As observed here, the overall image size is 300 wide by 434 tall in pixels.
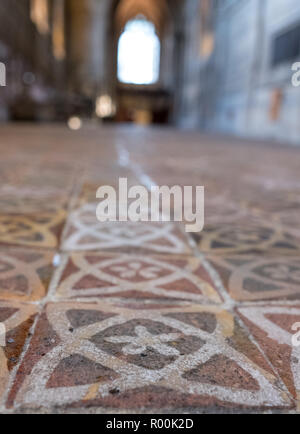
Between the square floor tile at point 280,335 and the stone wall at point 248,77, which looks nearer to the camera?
the square floor tile at point 280,335

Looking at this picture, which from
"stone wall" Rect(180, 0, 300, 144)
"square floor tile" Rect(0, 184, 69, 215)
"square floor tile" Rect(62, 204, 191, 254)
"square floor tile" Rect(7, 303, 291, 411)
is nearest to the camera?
"square floor tile" Rect(7, 303, 291, 411)

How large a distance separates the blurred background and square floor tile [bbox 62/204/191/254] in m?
10.9

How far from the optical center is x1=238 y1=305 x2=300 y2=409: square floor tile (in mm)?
649

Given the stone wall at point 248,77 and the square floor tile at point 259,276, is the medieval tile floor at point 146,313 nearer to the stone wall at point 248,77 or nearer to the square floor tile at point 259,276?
the square floor tile at point 259,276

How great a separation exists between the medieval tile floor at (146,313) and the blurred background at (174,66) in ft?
36.3

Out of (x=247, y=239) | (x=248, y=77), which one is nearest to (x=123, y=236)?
(x=247, y=239)

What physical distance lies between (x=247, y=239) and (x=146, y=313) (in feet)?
2.35

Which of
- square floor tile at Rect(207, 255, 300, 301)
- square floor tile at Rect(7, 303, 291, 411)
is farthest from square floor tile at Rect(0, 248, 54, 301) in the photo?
square floor tile at Rect(207, 255, 300, 301)

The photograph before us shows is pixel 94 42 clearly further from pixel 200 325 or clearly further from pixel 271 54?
pixel 200 325

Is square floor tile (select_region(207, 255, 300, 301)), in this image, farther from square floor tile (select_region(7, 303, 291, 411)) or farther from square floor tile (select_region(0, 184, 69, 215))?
square floor tile (select_region(0, 184, 69, 215))

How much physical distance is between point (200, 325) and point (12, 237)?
79 centimetres

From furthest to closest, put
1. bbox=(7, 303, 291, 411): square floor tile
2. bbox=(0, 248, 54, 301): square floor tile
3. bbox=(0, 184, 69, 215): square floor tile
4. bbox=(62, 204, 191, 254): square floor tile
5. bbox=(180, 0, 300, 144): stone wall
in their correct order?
bbox=(180, 0, 300, 144): stone wall
bbox=(0, 184, 69, 215): square floor tile
bbox=(62, 204, 191, 254): square floor tile
bbox=(0, 248, 54, 301): square floor tile
bbox=(7, 303, 291, 411): square floor tile

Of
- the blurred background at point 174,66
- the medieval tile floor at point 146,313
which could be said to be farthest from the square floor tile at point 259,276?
the blurred background at point 174,66

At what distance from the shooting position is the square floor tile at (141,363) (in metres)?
0.56
